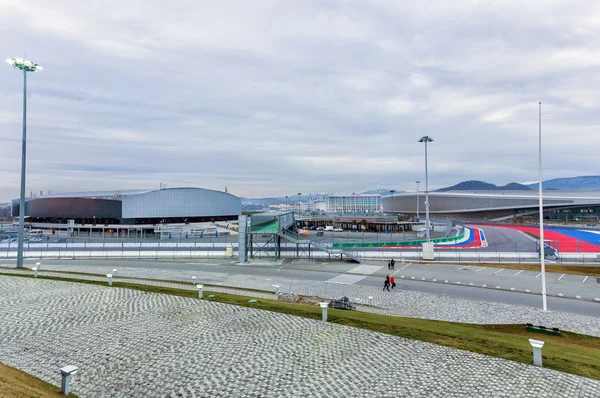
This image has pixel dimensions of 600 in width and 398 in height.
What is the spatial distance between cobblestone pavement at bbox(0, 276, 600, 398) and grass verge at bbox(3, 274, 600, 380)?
65 cm

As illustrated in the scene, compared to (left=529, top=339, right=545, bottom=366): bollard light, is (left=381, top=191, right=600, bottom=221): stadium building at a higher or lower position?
higher

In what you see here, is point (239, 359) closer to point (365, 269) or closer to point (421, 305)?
point (421, 305)

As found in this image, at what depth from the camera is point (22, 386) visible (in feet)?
24.7

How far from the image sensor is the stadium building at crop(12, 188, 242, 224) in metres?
95.8

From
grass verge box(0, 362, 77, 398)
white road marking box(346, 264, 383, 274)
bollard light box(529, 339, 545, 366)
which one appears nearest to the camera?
grass verge box(0, 362, 77, 398)

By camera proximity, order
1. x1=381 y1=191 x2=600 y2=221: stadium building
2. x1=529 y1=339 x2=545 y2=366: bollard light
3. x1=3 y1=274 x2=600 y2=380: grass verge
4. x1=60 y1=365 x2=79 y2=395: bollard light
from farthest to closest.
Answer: x1=381 y1=191 x2=600 y2=221: stadium building, x1=3 y1=274 x2=600 y2=380: grass verge, x1=529 y1=339 x2=545 y2=366: bollard light, x1=60 y1=365 x2=79 y2=395: bollard light

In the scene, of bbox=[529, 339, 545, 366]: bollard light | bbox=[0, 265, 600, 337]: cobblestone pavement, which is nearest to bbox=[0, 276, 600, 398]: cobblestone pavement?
bbox=[529, 339, 545, 366]: bollard light

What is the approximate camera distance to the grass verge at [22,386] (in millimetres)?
7027

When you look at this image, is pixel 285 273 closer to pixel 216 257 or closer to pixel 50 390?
pixel 216 257

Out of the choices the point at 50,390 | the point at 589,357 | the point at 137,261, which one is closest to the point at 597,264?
the point at 589,357

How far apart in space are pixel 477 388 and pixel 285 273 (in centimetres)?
2267

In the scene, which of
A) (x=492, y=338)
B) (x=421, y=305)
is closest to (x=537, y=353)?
(x=492, y=338)

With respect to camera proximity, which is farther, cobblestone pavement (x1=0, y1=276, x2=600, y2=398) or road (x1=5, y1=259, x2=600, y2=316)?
road (x1=5, y1=259, x2=600, y2=316)

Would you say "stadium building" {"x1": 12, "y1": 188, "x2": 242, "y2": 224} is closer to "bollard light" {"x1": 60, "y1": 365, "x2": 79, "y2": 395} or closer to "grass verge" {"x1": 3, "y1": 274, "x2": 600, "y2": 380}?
"grass verge" {"x1": 3, "y1": 274, "x2": 600, "y2": 380}
